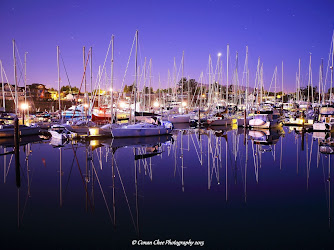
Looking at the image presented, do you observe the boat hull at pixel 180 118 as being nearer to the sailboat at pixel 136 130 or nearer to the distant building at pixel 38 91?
the sailboat at pixel 136 130

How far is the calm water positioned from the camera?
6227mm

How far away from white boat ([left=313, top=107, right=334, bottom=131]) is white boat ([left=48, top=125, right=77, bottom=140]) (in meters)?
20.6

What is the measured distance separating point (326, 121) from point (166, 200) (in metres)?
23.3

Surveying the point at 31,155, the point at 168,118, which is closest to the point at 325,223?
the point at 31,155

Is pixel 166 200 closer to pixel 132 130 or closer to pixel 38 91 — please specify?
pixel 132 130

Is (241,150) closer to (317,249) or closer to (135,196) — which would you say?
(135,196)

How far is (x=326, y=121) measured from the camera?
2677 cm

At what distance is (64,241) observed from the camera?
237 inches

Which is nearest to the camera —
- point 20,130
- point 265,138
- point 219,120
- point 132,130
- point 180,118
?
point 132,130

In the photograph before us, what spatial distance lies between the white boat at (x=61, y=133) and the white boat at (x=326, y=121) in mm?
20633

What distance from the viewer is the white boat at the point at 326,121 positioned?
25994mm

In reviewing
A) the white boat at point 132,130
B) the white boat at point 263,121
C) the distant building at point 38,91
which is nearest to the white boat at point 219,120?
the white boat at point 263,121

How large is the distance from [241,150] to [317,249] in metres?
11.8

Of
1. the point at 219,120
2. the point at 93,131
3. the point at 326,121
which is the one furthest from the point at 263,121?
the point at 93,131
